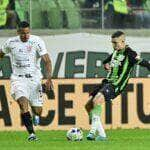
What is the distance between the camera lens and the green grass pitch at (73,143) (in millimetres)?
12461

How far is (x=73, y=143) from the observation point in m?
13.3

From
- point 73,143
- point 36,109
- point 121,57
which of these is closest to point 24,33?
point 36,109

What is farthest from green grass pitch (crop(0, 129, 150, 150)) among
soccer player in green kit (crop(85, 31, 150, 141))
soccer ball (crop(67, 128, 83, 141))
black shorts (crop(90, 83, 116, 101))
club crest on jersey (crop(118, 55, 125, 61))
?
club crest on jersey (crop(118, 55, 125, 61))

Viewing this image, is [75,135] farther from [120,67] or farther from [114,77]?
[120,67]

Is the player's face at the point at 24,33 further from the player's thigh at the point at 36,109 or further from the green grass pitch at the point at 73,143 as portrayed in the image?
the green grass pitch at the point at 73,143

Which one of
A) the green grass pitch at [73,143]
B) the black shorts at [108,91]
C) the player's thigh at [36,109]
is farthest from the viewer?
the player's thigh at [36,109]

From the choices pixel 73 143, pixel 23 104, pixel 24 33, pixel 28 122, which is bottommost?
pixel 73 143

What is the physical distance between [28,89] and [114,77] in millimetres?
1554

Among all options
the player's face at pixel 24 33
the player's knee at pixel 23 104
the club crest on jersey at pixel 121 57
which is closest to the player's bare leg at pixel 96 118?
the club crest on jersey at pixel 121 57

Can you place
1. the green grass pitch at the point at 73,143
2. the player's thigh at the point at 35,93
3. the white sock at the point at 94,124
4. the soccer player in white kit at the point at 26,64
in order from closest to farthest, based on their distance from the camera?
1. the green grass pitch at the point at 73,143
2. the white sock at the point at 94,124
3. the soccer player in white kit at the point at 26,64
4. the player's thigh at the point at 35,93

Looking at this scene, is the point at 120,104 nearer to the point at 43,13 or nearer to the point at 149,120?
the point at 149,120

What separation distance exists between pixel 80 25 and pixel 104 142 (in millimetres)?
7188

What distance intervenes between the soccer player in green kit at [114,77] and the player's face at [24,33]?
1434 mm

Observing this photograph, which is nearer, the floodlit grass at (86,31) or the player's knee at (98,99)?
the player's knee at (98,99)
